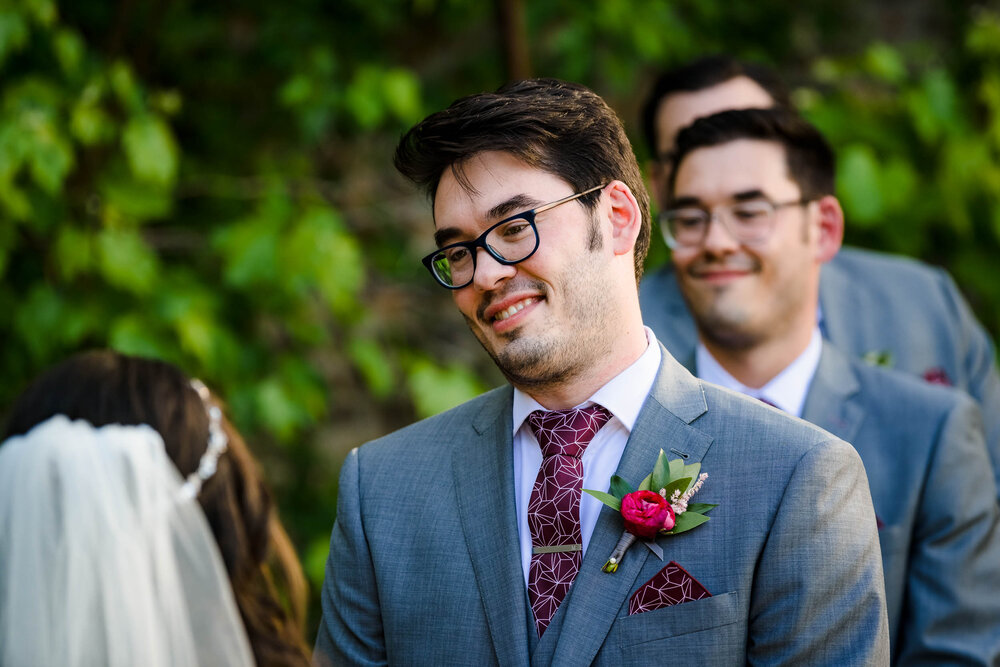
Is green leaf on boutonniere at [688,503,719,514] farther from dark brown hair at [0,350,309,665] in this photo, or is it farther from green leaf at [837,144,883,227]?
green leaf at [837,144,883,227]

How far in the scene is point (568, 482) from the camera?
75.5 inches

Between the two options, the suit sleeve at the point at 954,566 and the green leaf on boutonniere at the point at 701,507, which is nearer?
the green leaf on boutonniere at the point at 701,507

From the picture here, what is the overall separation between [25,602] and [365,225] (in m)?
3.21

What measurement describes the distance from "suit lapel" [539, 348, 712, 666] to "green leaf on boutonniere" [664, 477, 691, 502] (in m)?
0.09

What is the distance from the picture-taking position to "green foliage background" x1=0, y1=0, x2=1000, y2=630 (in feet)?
12.5

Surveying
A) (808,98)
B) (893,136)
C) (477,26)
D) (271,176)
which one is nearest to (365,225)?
(271,176)

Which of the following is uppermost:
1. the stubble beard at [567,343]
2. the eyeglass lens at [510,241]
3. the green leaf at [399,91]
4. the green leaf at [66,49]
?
the green leaf at [66,49]

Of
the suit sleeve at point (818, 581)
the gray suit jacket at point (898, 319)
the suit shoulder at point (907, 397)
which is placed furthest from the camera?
the gray suit jacket at point (898, 319)

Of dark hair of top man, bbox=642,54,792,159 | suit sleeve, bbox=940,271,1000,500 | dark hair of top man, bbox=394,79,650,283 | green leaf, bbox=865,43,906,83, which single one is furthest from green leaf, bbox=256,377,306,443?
green leaf, bbox=865,43,906,83

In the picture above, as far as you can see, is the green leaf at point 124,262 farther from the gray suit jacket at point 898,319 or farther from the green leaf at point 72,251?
the gray suit jacket at point 898,319

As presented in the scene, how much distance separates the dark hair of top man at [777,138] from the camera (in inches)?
111

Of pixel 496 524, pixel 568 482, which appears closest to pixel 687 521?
pixel 568 482

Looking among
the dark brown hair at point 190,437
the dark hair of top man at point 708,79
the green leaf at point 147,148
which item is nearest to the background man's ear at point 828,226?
the dark hair of top man at point 708,79

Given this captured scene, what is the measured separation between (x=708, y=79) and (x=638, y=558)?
2.03m
